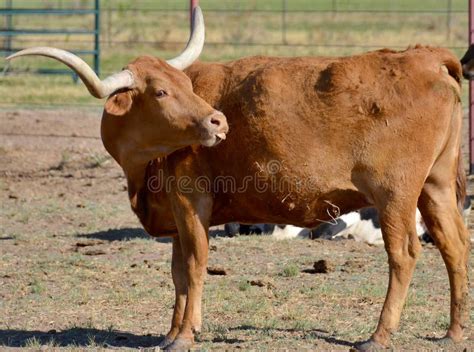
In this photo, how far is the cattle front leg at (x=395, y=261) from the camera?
6.70 metres

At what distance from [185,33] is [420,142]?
82.2 feet

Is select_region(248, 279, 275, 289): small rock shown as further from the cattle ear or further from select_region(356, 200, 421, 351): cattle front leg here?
the cattle ear

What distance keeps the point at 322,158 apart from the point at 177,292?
1263 mm

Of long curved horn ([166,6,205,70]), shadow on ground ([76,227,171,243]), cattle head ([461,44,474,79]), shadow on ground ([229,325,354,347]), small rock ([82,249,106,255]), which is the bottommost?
shadow on ground ([76,227,171,243])

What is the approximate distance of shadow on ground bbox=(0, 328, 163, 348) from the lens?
705cm

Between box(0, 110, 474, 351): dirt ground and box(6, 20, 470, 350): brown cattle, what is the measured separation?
1.47 ft

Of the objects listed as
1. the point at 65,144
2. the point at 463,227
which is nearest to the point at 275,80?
the point at 463,227

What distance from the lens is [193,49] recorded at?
290 inches

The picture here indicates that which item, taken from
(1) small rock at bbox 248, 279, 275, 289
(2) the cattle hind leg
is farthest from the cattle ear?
(1) small rock at bbox 248, 279, 275, 289

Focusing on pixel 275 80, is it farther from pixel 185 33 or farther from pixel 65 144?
pixel 185 33

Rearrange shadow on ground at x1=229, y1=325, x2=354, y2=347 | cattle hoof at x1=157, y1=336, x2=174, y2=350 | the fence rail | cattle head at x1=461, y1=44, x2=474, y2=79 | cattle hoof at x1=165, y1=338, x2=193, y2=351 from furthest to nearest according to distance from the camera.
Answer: the fence rail, cattle head at x1=461, y1=44, x2=474, y2=79, shadow on ground at x1=229, y1=325, x2=354, y2=347, cattle hoof at x1=157, y1=336, x2=174, y2=350, cattle hoof at x1=165, y1=338, x2=193, y2=351

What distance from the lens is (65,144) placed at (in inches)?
582

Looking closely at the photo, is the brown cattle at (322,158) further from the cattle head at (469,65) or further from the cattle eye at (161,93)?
the cattle head at (469,65)

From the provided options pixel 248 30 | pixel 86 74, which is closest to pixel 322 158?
pixel 86 74
